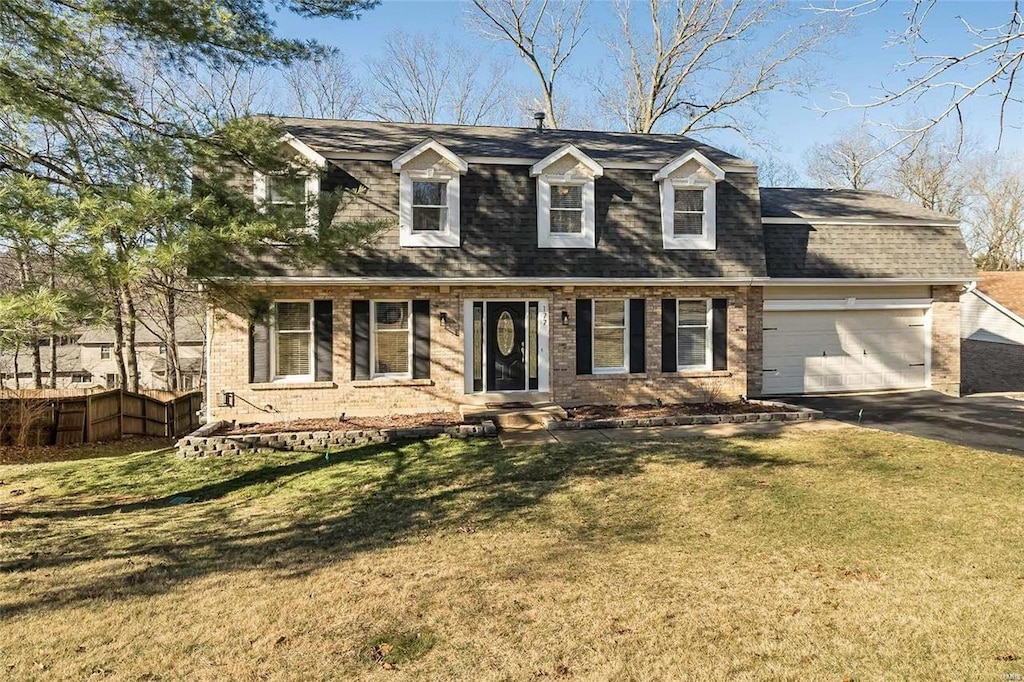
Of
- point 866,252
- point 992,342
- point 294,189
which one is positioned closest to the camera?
point 294,189

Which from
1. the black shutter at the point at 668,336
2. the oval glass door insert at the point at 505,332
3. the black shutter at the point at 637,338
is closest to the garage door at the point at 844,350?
the black shutter at the point at 668,336

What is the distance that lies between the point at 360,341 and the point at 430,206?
318 centimetres

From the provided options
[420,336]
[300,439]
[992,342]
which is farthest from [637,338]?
[992,342]

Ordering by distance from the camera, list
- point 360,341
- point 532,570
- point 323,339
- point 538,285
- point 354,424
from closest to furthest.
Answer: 1. point 532,570
2. point 354,424
3. point 323,339
4. point 360,341
5. point 538,285

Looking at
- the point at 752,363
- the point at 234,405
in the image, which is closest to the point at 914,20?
the point at 752,363

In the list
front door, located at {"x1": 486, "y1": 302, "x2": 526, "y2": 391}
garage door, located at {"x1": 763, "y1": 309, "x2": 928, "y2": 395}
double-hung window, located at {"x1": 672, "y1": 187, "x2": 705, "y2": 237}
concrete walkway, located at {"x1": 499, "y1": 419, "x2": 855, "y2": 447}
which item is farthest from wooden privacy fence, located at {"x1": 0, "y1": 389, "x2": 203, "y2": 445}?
garage door, located at {"x1": 763, "y1": 309, "x2": 928, "y2": 395}

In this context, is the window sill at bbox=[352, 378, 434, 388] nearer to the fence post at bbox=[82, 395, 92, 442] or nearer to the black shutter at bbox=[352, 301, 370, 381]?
the black shutter at bbox=[352, 301, 370, 381]

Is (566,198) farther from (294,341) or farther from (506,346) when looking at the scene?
(294,341)

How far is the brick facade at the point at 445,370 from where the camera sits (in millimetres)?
11797

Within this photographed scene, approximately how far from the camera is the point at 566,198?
1291 centimetres

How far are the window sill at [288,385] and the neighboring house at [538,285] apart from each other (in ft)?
0.10

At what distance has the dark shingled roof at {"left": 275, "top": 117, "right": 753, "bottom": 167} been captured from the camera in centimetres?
1297

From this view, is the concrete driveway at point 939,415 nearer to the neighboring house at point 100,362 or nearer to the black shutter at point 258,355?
the black shutter at point 258,355

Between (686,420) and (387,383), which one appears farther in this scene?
(387,383)
